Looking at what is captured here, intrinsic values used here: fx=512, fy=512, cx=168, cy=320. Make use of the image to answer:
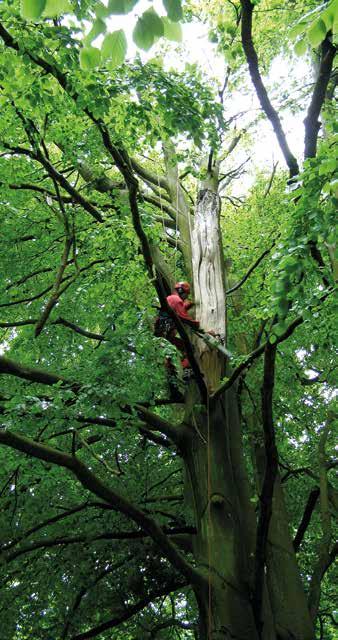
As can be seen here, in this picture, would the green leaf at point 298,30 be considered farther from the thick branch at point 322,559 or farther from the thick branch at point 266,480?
the thick branch at point 322,559

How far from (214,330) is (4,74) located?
307 centimetres

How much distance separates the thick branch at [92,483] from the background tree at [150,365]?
0.02 metres

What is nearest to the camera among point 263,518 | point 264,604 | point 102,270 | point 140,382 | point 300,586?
point 263,518

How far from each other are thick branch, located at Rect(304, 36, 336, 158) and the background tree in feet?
0.05

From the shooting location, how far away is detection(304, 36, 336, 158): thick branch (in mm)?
3627

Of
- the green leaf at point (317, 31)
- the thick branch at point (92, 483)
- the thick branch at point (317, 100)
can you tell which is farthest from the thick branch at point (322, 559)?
the green leaf at point (317, 31)

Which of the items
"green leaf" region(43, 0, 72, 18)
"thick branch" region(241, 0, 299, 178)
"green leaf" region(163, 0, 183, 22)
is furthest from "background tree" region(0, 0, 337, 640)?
"green leaf" region(43, 0, 72, 18)

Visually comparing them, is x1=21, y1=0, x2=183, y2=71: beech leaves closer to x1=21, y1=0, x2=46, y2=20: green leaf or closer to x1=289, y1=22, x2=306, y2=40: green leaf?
x1=21, y1=0, x2=46, y2=20: green leaf

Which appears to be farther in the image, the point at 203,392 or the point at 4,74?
the point at 203,392

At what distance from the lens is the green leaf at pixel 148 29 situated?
159cm

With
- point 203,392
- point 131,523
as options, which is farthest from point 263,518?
point 131,523

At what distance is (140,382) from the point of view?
455 centimetres

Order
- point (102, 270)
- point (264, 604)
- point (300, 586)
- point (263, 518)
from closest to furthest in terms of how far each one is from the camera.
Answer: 1. point (263, 518)
2. point (264, 604)
3. point (300, 586)
4. point (102, 270)

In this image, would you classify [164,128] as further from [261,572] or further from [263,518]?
[261,572]
